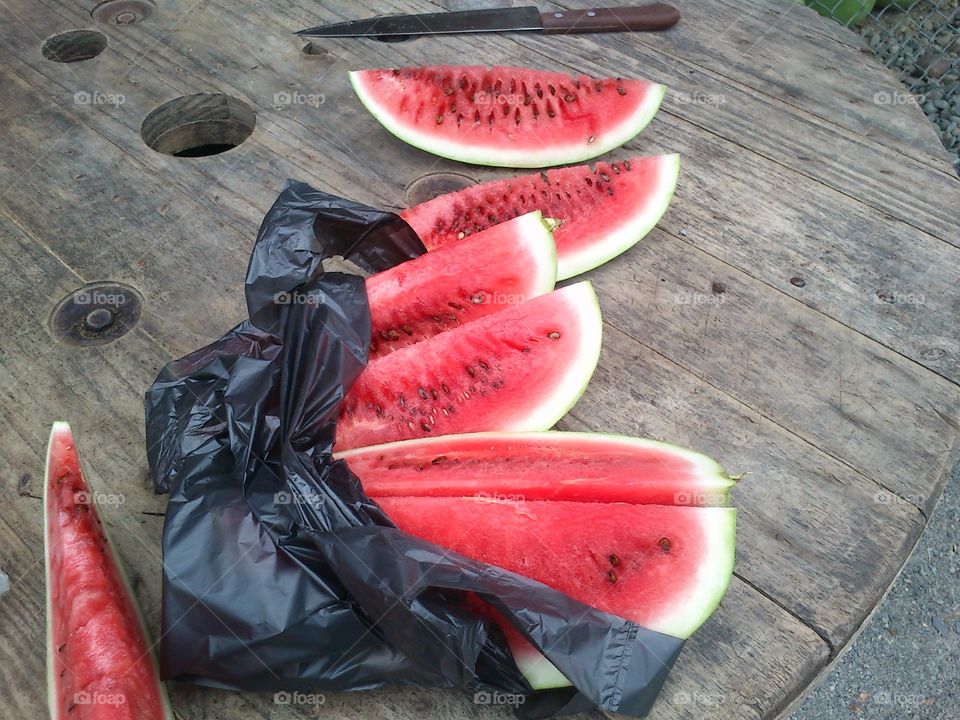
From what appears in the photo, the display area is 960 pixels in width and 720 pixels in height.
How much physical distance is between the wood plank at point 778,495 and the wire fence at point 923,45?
10.7ft

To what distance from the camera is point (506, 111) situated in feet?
6.70

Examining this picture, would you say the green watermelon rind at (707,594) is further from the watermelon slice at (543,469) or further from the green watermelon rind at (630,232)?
the green watermelon rind at (630,232)

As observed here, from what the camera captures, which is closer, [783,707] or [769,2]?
[783,707]

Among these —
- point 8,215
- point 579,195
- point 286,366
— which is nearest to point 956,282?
point 579,195

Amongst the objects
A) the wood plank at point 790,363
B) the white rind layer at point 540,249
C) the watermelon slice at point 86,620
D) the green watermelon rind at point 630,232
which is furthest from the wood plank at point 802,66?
the watermelon slice at point 86,620

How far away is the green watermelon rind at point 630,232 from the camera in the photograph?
1712mm

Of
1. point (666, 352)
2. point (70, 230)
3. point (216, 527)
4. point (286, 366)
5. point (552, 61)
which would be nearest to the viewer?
point (216, 527)

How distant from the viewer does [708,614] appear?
114 cm

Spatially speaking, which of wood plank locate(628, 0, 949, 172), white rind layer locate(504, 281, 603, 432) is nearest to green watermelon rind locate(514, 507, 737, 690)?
white rind layer locate(504, 281, 603, 432)

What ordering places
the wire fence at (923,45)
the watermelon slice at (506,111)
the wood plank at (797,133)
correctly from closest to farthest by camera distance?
1. the wood plank at (797,133)
2. the watermelon slice at (506,111)
3. the wire fence at (923,45)

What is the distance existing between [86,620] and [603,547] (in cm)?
74

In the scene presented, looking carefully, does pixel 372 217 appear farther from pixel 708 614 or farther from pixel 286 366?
pixel 708 614

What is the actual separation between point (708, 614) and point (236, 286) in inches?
43.5

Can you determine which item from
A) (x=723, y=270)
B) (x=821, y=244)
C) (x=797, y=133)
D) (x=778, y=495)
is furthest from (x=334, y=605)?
(x=797, y=133)
